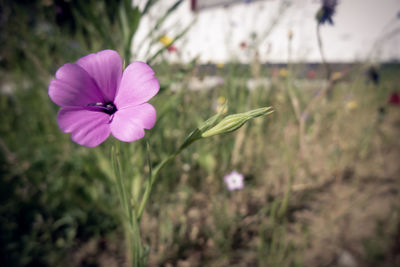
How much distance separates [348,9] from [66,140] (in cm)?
487

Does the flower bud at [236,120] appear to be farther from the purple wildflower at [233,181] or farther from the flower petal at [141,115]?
the purple wildflower at [233,181]

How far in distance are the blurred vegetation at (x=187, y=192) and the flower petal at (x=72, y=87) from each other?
1.13 feet

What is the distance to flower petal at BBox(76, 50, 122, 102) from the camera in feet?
1.45

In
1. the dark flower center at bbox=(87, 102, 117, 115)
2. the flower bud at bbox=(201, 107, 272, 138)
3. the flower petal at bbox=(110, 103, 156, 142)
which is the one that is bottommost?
the flower bud at bbox=(201, 107, 272, 138)

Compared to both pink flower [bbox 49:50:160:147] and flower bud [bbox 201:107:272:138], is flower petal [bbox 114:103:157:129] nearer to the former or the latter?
pink flower [bbox 49:50:160:147]

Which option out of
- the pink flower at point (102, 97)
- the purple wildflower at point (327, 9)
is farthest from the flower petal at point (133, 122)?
the purple wildflower at point (327, 9)

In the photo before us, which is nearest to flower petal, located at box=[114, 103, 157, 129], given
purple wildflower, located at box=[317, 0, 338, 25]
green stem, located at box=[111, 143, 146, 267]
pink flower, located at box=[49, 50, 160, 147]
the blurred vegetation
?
pink flower, located at box=[49, 50, 160, 147]

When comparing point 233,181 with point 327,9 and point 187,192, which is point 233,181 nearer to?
point 187,192

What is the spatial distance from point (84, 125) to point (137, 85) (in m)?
0.13

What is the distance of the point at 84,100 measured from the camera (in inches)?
17.5

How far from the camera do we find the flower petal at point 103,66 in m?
0.44

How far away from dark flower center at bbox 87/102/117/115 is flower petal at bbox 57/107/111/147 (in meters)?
0.02

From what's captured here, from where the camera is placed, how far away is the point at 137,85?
1.41 ft

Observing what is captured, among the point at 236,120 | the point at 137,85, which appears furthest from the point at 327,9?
the point at 137,85
